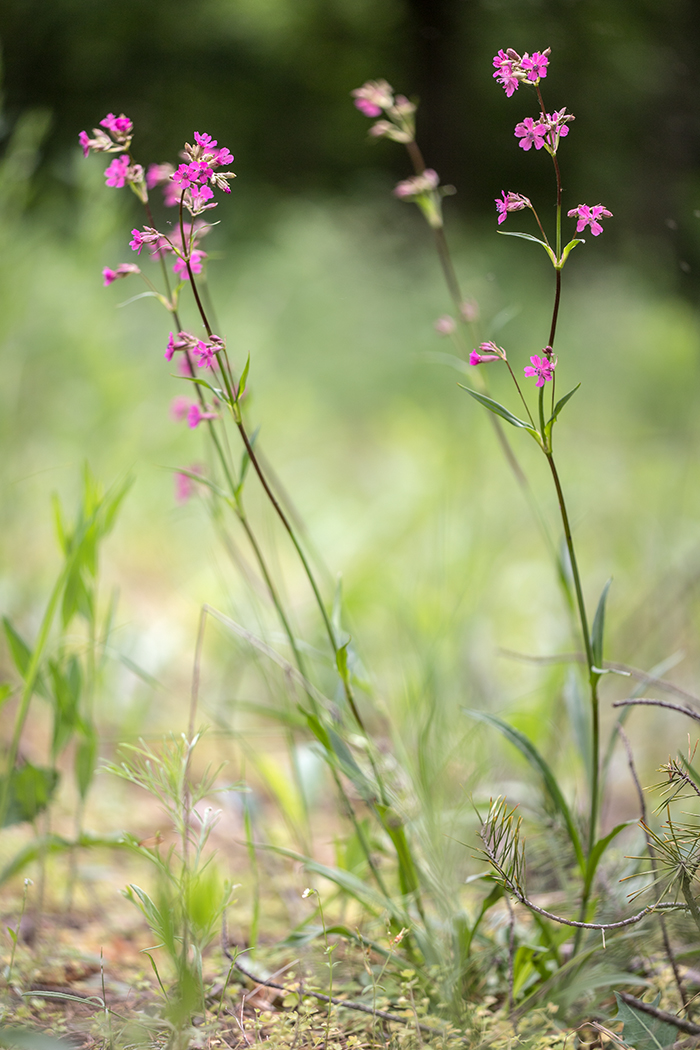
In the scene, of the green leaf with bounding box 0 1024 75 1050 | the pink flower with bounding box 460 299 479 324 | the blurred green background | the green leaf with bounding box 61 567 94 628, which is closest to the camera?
the green leaf with bounding box 0 1024 75 1050

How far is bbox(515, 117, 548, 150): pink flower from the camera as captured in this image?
1.51 feet

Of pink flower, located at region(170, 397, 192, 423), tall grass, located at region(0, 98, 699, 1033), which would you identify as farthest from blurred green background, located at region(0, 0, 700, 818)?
pink flower, located at region(170, 397, 192, 423)

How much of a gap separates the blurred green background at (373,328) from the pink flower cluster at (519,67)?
0.24m

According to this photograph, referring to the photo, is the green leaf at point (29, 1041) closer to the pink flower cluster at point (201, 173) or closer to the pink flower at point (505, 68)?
the pink flower cluster at point (201, 173)

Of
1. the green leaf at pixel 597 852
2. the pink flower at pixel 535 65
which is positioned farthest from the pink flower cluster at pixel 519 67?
the green leaf at pixel 597 852

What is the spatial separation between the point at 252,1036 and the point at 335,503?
5.93 ft

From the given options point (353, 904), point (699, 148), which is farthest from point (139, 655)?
point (699, 148)

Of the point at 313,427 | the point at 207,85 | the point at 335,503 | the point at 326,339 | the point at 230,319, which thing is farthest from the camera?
the point at 207,85

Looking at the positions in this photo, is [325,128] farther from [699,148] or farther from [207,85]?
[699,148]

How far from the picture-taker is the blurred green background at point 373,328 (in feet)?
4.33

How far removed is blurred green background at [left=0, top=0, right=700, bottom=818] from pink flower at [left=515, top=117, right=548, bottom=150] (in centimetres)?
24

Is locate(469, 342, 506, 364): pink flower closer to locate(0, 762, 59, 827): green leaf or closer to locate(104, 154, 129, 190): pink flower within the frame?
locate(104, 154, 129, 190): pink flower

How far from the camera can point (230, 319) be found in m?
2.54

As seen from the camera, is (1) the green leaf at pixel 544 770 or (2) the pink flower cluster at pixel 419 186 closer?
(1) the green leaf at pixel 544 770
